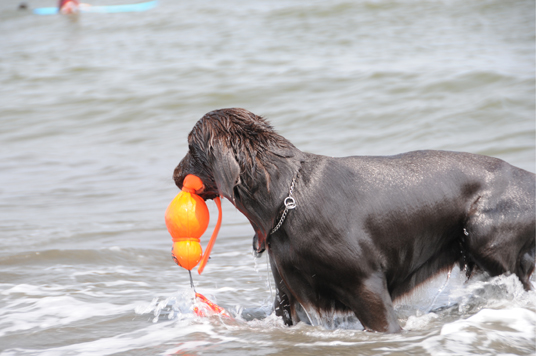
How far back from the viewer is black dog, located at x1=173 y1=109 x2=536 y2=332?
3.30 meters

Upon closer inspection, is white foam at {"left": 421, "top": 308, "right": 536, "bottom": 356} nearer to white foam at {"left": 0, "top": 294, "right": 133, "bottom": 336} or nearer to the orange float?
the orange float

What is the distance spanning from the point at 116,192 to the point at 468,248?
494 centimetres

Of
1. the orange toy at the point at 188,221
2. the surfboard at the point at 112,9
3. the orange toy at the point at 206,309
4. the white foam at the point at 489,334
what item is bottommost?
the white foam at the point at 489,334

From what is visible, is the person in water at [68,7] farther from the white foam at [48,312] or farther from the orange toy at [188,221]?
the orange toy at [188,221]

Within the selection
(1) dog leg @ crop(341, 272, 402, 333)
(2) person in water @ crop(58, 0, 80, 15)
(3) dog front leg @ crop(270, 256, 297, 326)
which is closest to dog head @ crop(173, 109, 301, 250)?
(3) dog front leg @ crop(270, 256, 297, 326)

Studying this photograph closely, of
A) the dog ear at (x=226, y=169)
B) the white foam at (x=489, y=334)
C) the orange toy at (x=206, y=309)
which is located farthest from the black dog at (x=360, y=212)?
the orange toy at (x=206, y=309)

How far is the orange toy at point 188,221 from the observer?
3.65 meters

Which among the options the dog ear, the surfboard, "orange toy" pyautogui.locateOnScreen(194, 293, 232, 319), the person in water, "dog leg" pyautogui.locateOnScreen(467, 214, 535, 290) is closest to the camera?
the dog ear

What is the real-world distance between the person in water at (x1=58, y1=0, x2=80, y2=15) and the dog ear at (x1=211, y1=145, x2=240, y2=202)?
24.0 metres

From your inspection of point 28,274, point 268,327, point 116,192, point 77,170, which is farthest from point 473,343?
point 77,170

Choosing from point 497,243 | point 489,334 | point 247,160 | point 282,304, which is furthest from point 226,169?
point 489,334

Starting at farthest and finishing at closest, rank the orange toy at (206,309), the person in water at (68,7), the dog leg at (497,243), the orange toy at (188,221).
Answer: the person in water at (68,7) < the orange toy at (206,309) < the orange toy at (188,221) < the dog leg at (497,243)

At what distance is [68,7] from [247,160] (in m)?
24.3

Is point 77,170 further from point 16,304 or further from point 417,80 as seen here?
point 417,80
